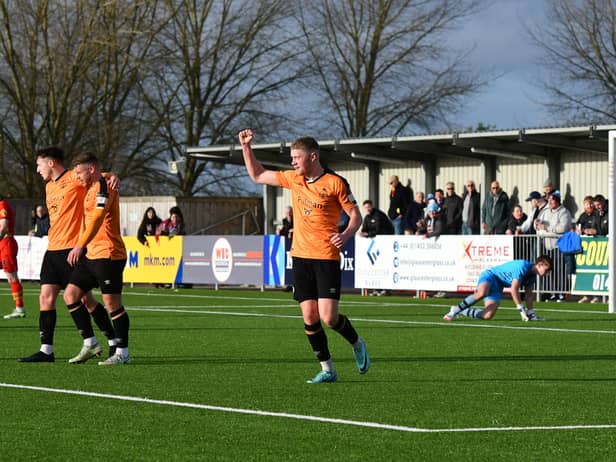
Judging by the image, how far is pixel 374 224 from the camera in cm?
3080

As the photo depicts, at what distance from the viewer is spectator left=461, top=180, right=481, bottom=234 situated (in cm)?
3008

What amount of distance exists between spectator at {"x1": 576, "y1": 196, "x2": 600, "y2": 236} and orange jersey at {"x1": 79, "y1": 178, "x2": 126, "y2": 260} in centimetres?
1505

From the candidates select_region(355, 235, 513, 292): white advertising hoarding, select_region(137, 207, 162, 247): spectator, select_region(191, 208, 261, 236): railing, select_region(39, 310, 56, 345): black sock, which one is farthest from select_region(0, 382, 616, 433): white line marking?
select_region(191, 208, 261, 236): railing

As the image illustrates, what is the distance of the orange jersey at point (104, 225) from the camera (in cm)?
1316

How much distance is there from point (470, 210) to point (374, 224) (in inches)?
83.8

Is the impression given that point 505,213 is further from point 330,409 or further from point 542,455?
point 542,455

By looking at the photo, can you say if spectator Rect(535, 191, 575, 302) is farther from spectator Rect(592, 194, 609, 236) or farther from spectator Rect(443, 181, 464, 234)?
spectator Rect(443, 181, 464, 234)

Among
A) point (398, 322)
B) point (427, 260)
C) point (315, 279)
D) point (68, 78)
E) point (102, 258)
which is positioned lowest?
point (398, 322)

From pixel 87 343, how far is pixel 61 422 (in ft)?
15.2

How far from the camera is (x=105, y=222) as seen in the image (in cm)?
1336

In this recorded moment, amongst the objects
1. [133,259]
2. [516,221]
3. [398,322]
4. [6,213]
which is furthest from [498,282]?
[133,259]

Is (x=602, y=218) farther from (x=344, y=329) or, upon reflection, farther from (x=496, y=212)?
(x=344, y=329)

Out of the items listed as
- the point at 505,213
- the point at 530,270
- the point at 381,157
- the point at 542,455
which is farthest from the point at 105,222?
the point at 381,157

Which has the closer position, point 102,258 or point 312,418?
point 312,418
